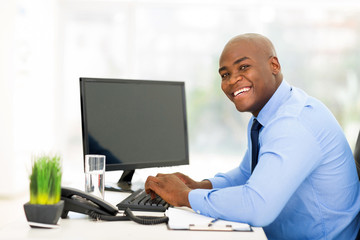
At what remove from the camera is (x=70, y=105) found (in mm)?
6309

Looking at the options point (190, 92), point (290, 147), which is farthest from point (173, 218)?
point (190, 92)

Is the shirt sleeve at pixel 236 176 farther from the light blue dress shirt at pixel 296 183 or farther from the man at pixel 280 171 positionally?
the light blue dress shirt at pixel 296 183

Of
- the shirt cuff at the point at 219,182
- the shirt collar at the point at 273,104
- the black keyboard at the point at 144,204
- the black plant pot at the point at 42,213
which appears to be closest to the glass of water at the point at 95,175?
the black keyboard at the point at 144,204

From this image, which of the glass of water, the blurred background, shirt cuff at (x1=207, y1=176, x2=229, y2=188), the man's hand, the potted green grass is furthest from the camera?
the blurred background

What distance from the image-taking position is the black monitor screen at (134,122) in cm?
188

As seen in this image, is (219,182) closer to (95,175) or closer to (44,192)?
(95,175)

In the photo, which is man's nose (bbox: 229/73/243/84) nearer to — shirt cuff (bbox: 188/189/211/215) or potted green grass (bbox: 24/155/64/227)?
shirt cuff (bbox: 188/189/211/215)

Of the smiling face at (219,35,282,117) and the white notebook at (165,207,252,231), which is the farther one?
the smiling face at (219,35,282,117)

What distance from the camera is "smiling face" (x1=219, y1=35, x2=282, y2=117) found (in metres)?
1.57

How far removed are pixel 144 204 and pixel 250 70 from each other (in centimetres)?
63

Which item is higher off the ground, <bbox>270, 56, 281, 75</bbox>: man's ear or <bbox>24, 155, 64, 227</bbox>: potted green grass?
<bbox>270, 56, 281, 75</bbox>: man's ear

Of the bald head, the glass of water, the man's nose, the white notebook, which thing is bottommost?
the white notebook

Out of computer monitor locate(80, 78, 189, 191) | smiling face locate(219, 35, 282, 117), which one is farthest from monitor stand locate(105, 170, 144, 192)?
smiling face locate(219, 35, 282, 117)

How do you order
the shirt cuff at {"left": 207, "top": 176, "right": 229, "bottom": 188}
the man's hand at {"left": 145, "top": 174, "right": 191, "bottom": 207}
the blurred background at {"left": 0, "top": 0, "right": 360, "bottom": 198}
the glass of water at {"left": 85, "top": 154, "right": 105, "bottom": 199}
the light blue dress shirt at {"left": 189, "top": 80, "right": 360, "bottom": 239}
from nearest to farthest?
1. the light blue dress shirt at {"left": 189, "top": 80, "right": 360, "bottom": 239}
2. the man's hand at {"left": 145, "top": 174, "right": 191, "bottom": 207}
3. the glass of water at {"left": 85, "top": 154, "right": 105, "bottom": 199}
4. the shirt cuff at {"left": 207, "top": 176, "right": 229, "bottom": 188}
5. the blurred background at {"left": 0, "top": 0, "right": 360, "bottom": 198}
